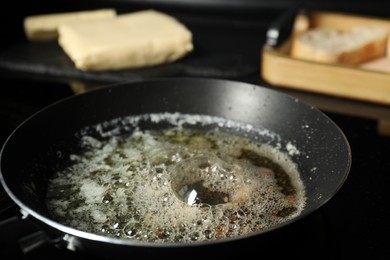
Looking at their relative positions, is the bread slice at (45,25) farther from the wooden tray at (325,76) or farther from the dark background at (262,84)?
the wooden tray at (325,76)

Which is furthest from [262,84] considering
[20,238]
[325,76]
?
[20,238]

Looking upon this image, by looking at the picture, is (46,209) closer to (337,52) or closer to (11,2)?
(337,52)

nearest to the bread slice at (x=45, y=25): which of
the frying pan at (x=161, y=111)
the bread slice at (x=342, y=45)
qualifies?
the frying pan at (x=161, y=111)

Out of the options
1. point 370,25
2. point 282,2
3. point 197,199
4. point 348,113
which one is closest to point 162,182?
point 197,199

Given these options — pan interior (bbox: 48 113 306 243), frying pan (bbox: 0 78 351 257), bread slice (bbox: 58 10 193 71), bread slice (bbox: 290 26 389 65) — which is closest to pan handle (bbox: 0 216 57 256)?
frying pan (bbox: 0 78 351 257)

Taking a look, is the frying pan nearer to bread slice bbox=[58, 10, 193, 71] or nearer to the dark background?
the dark background

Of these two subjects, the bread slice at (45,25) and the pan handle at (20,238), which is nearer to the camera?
the pan handle at (20,238)
